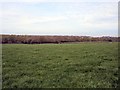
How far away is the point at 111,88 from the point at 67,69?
7687 millimetres

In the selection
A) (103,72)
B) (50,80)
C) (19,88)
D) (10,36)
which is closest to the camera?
(19,88)

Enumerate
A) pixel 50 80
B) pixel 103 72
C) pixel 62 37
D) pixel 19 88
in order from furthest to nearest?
pixel 62 37
pixel 103 72
pixel 50 80
pixel 19 88

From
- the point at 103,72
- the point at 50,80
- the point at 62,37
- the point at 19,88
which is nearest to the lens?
the point at 19,88

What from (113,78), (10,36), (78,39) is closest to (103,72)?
(113,78)

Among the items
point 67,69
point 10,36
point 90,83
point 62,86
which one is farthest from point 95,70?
point 10,36

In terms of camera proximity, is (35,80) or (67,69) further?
(67,69)

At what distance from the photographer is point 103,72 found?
22547 mm

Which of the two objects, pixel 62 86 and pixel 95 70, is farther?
pixel 95 70

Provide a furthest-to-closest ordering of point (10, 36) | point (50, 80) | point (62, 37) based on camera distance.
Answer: point (62, 37)
point (10, 36)
point (50, 80)

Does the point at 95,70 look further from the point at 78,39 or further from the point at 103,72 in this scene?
the point at 78,39

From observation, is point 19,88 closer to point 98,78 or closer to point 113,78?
point 98,78

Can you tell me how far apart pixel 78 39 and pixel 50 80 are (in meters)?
102

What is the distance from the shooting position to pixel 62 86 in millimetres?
16641

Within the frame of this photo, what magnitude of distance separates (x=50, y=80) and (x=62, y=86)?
7.26 feet
